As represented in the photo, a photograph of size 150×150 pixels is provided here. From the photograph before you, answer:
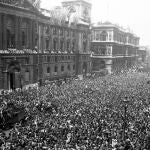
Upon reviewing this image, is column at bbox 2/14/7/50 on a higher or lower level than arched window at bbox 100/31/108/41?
lower

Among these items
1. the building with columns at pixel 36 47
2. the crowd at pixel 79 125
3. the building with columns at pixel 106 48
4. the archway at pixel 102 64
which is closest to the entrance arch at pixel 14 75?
the building with columns at pixel 36 47

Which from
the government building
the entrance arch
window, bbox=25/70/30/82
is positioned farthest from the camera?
window, bbox=25/70/30/82

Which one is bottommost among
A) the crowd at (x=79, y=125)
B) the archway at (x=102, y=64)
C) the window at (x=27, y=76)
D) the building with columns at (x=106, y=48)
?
the crowd at (x=79, y=125)

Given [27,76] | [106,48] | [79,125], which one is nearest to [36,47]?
[27,76]

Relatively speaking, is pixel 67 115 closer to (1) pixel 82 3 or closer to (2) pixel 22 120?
(2) pixel 22 120

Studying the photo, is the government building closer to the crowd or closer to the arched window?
the arched window

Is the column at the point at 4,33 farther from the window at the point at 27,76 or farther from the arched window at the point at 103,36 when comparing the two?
the arched window at the point at 103,36

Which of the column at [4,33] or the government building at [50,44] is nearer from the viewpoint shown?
the column at [4,33]

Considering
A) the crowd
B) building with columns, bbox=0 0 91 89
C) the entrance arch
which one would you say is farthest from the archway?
the crowd
